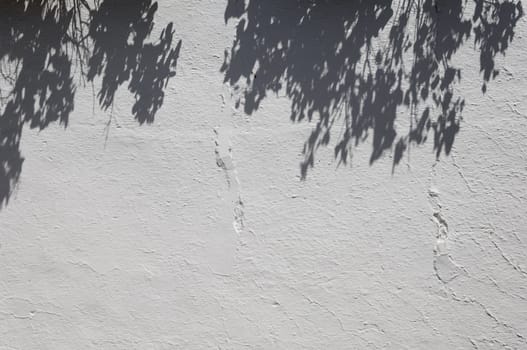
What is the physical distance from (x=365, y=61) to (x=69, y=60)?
6.17ft

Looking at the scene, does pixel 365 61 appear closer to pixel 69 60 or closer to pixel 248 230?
pixel 248 230

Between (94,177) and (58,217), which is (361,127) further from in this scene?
(58,217)

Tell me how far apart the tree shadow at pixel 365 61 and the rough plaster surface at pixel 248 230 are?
84 millimetres

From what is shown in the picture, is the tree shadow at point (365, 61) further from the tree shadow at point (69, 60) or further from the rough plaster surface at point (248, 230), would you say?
the tree shadow at point (69, 60)

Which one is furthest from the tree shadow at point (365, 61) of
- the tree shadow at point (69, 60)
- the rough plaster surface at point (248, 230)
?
the tree shadow at point (69, 60)

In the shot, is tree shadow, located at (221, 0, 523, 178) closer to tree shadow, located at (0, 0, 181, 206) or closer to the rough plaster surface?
the rough plaster surface

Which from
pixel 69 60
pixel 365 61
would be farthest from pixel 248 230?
pixel 69 60

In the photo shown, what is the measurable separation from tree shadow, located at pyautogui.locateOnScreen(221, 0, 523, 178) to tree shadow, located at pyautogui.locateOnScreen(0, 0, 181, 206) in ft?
1.65

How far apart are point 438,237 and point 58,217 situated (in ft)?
7.70

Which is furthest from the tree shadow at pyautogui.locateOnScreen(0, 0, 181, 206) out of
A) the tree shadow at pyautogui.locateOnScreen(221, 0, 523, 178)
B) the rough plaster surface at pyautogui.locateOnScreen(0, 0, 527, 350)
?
the tree shadow at pyautogui.locateOnScreen(221, 0, 523, 178)

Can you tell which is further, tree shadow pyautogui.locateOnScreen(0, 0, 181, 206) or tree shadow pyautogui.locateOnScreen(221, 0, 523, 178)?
tree shadow pyautogui.locateOnScreen(0, 0, 181, 206)

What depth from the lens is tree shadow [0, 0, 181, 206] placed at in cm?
382

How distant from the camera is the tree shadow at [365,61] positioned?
3689 millimetres

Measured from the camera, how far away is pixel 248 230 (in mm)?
3729
